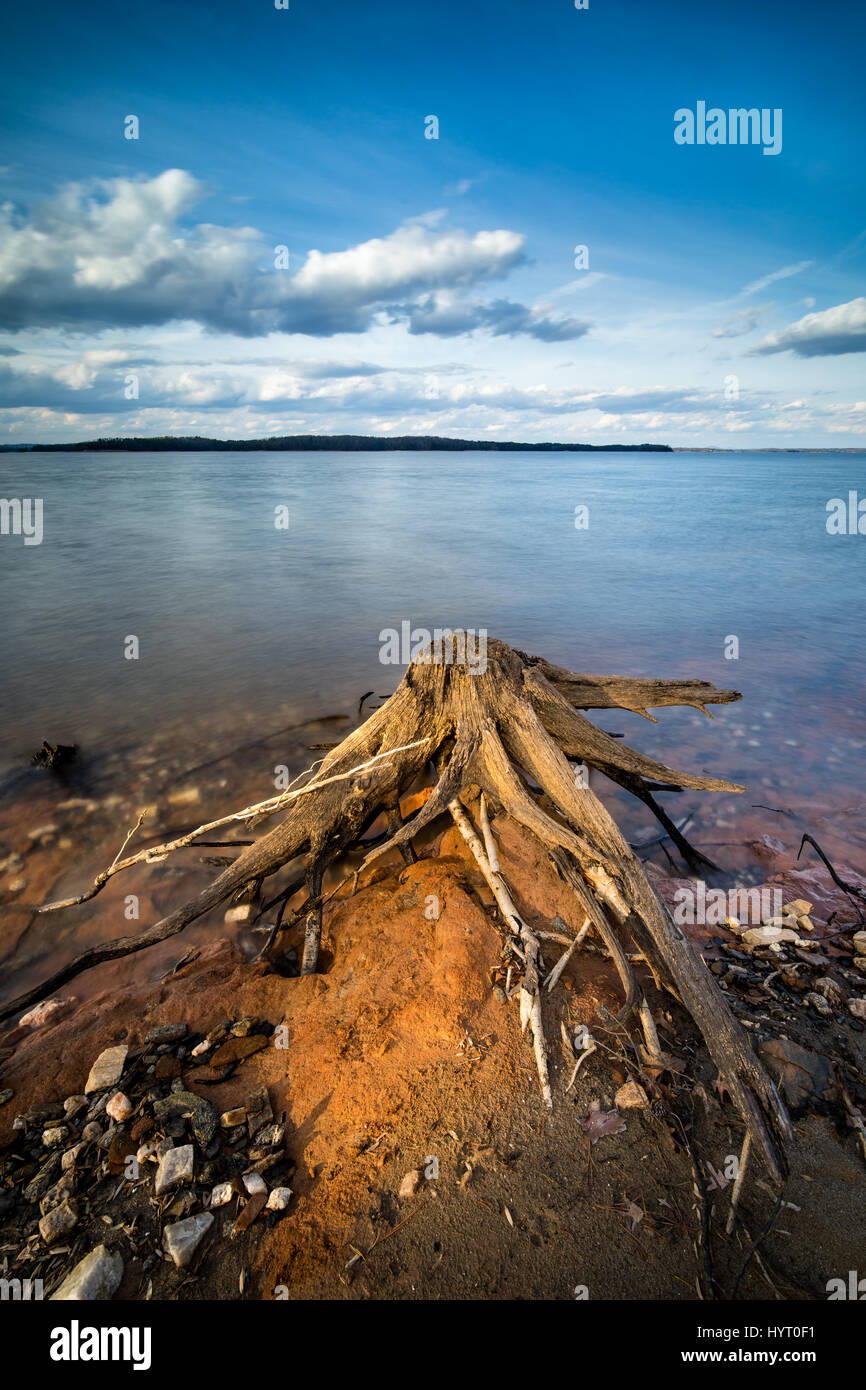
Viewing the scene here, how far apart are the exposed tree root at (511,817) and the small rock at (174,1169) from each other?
2.83 ft

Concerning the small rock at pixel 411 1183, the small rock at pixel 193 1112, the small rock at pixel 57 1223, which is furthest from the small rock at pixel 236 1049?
the small rock at pixel 411 1183

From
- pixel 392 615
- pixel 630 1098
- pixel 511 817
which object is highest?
pixel 392 615

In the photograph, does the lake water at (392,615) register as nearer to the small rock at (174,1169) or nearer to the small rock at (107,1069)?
the small rock at (107,1069)

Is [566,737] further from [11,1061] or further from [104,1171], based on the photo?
[11,1061]

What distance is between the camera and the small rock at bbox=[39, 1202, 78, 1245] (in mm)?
2189

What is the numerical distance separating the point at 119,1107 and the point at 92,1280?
708mm

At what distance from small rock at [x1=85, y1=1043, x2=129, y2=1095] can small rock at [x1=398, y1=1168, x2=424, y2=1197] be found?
158 centimetres

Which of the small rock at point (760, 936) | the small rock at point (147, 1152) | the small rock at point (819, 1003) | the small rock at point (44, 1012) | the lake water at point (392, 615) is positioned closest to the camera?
the small rock at point (147, 1152)

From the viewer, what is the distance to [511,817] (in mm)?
3652

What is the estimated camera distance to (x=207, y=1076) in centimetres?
285

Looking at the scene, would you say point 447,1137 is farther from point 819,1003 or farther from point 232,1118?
point 819,1003

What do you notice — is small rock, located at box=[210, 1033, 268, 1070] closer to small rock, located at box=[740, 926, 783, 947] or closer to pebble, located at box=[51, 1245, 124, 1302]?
pebble, located at box=[51, 1245, 124, 1302]

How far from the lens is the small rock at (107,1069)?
2.84m

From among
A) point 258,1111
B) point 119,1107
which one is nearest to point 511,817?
point 258,1111
